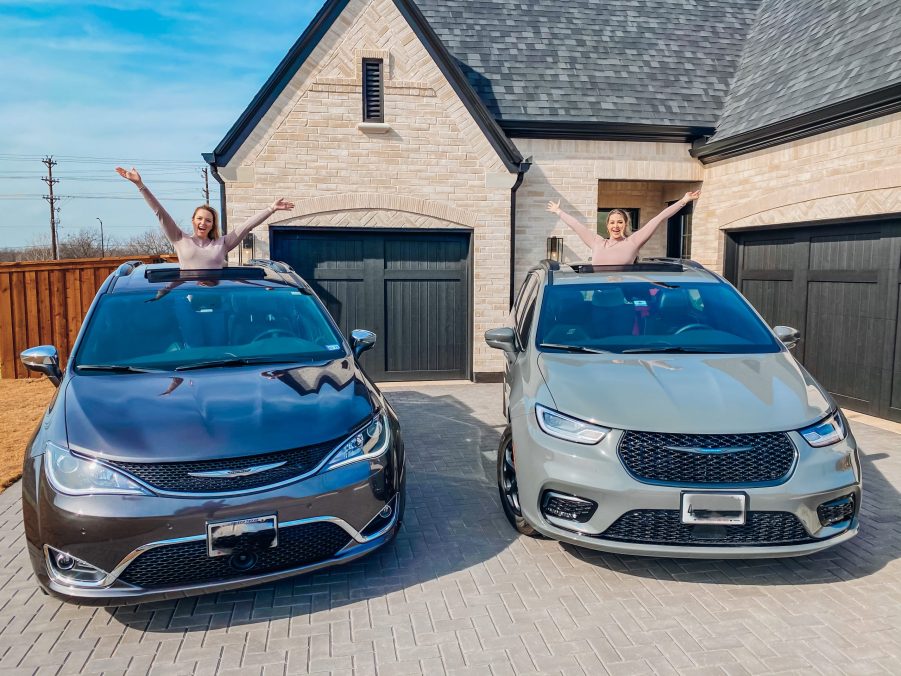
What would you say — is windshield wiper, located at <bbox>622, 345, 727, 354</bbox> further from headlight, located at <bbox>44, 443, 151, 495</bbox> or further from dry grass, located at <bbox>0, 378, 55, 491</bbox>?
dry grass, located at <bbox>0, 378, 55, 491</bbox>

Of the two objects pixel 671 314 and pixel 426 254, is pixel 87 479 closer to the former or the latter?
pixel 671 314

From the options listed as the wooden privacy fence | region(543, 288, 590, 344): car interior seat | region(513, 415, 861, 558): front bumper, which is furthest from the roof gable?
region(513, 415, 861, 558): front bumper

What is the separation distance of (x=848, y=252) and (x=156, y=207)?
7.93 meters

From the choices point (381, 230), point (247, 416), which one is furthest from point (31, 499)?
point (381, 230)

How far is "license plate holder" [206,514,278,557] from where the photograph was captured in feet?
9.66

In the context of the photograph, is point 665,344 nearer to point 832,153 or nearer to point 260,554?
point 260,554

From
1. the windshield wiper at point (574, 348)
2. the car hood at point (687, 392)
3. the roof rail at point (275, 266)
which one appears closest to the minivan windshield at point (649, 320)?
Result: the windshield wiper at point (574, 348)

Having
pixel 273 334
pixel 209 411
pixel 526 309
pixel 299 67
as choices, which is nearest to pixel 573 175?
pixel 299 67

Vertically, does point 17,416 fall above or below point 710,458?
below

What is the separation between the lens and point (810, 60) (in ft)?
29.9

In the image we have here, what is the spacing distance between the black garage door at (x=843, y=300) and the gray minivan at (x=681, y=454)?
13.7 feet

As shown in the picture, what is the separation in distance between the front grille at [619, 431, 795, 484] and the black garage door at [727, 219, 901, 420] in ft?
16.8

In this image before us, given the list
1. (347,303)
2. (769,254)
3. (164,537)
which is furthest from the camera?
(347,303)

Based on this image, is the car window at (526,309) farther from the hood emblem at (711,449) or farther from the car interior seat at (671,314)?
the hood emblem at (711,449)
